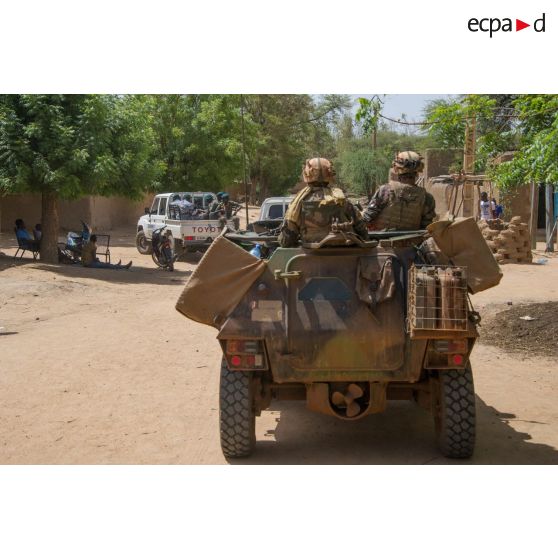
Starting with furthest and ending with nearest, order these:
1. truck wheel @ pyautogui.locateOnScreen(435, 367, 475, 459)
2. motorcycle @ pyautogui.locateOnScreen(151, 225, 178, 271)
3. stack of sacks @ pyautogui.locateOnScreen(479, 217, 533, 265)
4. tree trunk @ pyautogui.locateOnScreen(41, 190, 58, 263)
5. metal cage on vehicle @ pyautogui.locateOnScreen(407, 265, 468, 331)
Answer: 1. motorcycle @ pyautogui.locateOnScreen(151, 225, 178, 271)
2. stack of sacks @ pyautogui.locateOnScreen(479, 217, 533, 265)
3. tree trunk @ pyautogui.locateOnScreen(41, 190, 58, 263)
4. truck wheel @ pyautogui.locateOnScreen(435, 367, 475, 459)
5. metal cage on vehicle @ pyautogui.locateOnScreen(407, 265, 468, 331)

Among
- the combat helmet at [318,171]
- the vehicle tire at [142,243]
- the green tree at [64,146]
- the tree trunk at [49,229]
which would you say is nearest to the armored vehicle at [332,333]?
the combat helmet at [318,171]

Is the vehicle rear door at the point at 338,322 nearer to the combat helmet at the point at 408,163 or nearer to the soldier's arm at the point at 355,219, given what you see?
the soldier's arm at the point at 355,219

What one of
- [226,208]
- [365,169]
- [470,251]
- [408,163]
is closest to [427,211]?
[408,163]

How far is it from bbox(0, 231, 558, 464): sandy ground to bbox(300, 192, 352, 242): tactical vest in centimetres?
164

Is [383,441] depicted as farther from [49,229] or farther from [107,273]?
[49,229]

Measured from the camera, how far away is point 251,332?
17.2 ft

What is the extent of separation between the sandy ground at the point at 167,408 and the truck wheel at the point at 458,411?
6.2 inches

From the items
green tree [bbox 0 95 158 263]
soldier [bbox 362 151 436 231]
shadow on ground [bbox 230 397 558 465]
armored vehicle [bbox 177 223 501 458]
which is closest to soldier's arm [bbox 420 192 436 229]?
soldier [bbox 362 151 436 231]

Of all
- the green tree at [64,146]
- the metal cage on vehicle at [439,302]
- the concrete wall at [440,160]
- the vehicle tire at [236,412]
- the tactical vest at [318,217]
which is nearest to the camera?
the metal cage on vehicle at [439,302]

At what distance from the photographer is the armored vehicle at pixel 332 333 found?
5.21 m

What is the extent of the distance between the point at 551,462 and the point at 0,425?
4412mm

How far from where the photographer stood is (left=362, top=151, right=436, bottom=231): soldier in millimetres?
6078

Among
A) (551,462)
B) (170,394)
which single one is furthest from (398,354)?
(170,394)

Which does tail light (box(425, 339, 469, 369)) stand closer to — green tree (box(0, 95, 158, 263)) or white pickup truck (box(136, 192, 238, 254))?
green tree (box(0, 95, 158, 263))
